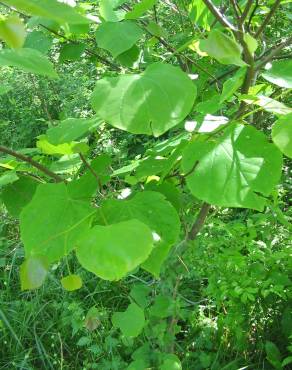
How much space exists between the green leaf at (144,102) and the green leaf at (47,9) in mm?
246

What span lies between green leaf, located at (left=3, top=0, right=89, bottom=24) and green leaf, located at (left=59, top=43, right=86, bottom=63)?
792 mm

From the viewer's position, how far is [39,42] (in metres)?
1.04

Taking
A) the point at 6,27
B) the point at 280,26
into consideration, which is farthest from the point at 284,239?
the point at 6,27

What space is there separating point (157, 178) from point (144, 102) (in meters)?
0.38

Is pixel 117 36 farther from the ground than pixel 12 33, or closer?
closer

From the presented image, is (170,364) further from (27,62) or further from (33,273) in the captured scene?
(27,62)

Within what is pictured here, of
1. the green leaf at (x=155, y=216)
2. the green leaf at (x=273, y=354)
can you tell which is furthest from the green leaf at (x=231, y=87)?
the green leaf at (x=273, y=354)

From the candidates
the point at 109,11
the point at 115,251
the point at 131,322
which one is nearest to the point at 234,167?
the point at 115,251

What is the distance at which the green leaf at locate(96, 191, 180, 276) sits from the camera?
666 millimetres

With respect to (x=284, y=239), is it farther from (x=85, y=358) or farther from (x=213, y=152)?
(x=213, y=152)

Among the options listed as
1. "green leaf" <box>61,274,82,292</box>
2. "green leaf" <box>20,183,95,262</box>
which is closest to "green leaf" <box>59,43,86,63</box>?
"green leaf" <box>20,183,95,262</box>

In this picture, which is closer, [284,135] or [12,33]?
[12,33]

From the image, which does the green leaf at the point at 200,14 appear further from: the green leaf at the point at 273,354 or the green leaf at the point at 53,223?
the green leaf at the point at 273,354

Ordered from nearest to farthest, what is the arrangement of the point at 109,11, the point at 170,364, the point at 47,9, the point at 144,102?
the point at 47,9 < the point at 144,102 < the point at 109,11 < the point at 170,364
